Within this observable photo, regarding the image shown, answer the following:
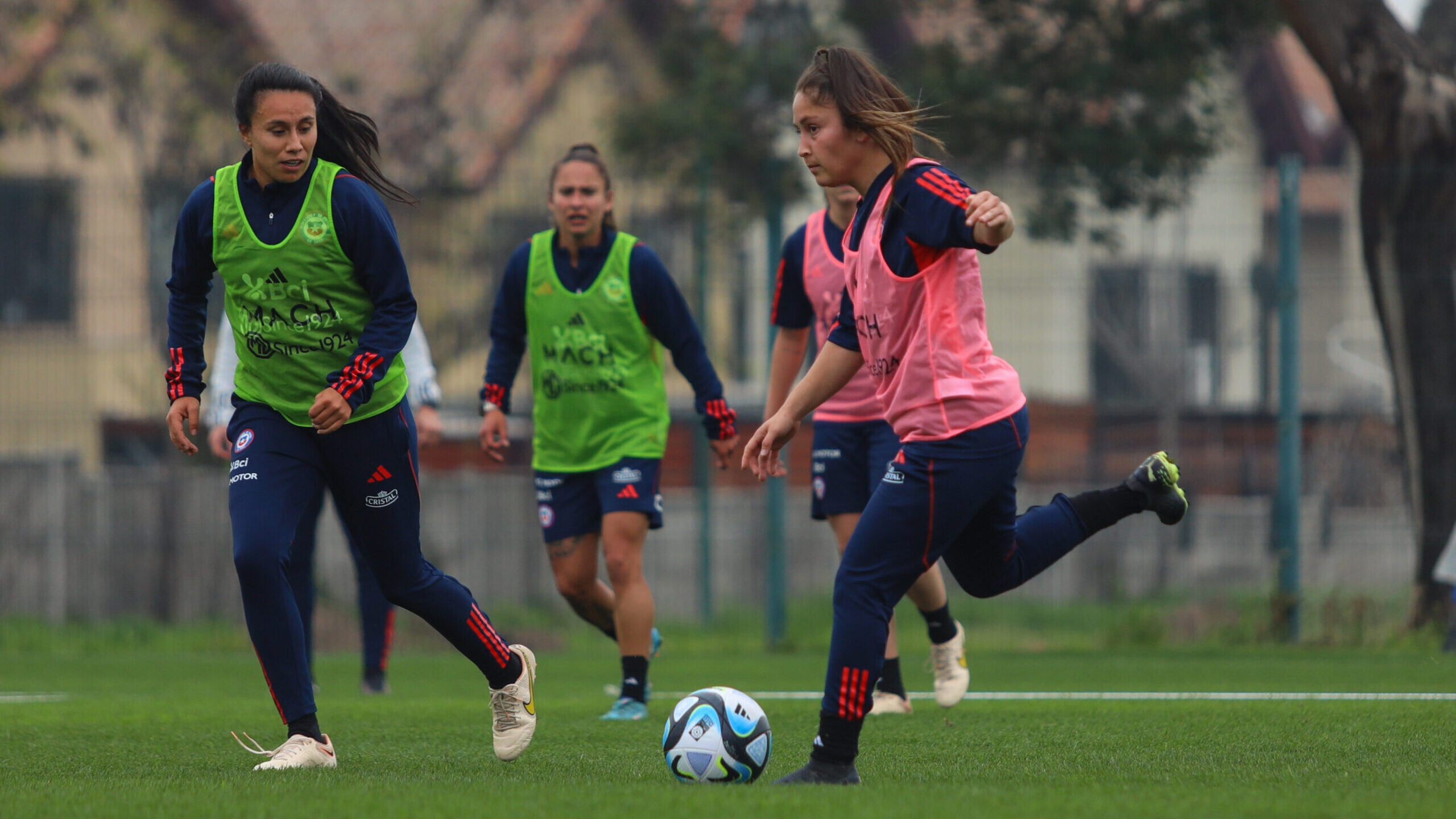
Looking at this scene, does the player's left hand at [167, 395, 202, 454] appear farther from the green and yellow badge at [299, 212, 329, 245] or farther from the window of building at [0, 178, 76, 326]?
the window of building at [0, 178, 76, 326]

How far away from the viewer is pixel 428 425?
7227mm

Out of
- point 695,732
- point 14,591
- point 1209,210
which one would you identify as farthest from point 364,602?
point 1209,210

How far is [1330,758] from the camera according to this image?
457 cm

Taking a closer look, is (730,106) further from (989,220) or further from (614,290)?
(989,220)

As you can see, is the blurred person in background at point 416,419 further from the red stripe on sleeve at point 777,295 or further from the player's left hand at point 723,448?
the red stripe on sleeve at point 777,295

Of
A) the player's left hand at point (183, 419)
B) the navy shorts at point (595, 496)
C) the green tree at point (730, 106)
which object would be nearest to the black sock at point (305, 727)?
the player's left hand at point (183, 419)

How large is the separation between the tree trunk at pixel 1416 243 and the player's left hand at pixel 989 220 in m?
7.02

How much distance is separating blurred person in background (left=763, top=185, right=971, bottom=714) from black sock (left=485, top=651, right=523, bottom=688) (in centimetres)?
175

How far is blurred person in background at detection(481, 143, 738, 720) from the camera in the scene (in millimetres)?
6309

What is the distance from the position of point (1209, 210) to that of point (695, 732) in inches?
280

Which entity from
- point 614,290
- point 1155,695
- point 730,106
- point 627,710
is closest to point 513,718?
point 627,710

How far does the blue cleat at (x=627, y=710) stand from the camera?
6.09 meters

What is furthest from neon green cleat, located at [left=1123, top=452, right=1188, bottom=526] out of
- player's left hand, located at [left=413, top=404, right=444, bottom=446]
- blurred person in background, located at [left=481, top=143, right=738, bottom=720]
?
player's left hand, located at [left=413, top=404, right=444, bottom=446]

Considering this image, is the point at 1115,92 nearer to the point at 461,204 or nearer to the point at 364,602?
the point at 461,204
